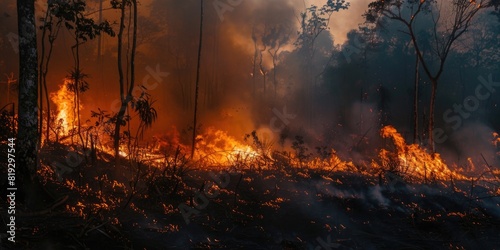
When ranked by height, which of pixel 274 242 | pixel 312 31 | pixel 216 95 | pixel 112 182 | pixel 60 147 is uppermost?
pixel 312 31

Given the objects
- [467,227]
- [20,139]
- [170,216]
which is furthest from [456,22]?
[20,139]

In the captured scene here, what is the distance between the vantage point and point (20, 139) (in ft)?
24.4

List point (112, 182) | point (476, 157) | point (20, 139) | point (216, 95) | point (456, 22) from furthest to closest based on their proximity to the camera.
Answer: point (216, 95) → point (476, 157) → point (456, 22) → point (112, 182) → point (20, 139)

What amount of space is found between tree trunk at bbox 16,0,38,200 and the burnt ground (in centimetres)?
75

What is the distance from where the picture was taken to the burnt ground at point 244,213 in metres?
7.15

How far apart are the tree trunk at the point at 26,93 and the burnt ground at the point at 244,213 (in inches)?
29.6

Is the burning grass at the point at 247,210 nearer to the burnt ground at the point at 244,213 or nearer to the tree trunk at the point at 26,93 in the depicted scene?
the burnt ground at the point at 244,213

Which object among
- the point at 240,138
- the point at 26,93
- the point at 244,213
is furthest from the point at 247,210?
the point at 240,138

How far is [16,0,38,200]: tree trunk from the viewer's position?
292 inches

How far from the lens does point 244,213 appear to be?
9367 millimetres

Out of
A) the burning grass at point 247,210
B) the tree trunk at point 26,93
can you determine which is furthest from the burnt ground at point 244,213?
the tree trunk at point 26,93

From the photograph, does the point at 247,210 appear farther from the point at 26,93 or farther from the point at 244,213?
the point at 26,93

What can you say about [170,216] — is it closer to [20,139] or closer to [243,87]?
[20,139]

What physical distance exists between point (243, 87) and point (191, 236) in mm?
41738
